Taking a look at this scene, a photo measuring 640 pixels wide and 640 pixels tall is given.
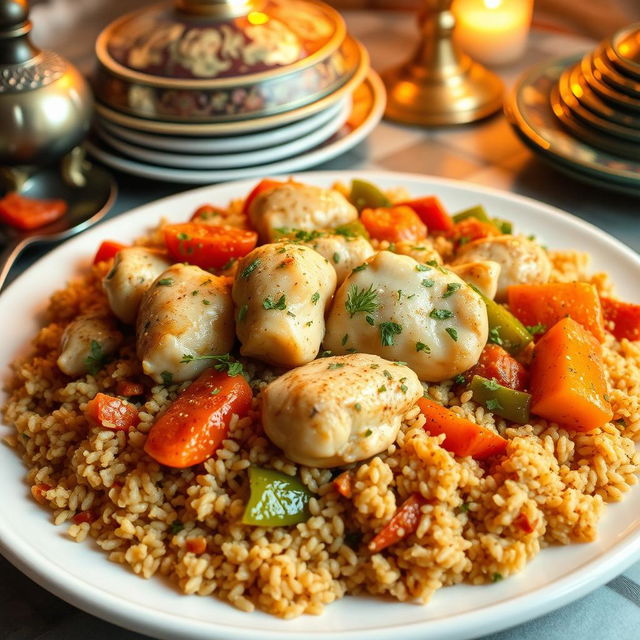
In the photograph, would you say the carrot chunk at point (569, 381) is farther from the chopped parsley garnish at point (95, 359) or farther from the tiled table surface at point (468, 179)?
the chopped parsley garnish at point (95, 359)

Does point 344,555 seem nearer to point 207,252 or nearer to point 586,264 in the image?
point 207,252

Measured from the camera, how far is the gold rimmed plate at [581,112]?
368cm

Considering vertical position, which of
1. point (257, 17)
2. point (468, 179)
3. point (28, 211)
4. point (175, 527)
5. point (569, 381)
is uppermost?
point (257, 17)

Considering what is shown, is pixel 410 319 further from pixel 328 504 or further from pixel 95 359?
pixel 95 359

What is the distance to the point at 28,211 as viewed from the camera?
3.46 meters

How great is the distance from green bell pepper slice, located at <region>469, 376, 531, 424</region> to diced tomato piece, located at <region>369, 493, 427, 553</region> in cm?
41

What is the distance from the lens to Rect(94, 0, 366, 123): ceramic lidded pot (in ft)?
12.0

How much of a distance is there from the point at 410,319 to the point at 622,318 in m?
0.90

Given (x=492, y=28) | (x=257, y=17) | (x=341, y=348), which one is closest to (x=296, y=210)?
(x=341, y=348)

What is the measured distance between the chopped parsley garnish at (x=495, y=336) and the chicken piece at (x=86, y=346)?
1161 mm

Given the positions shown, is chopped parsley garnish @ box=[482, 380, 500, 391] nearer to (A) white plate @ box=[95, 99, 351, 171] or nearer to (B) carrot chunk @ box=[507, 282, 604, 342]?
(B) carrot chunk @ box=[507, 282, 604, 342]

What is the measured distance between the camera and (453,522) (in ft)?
6.47

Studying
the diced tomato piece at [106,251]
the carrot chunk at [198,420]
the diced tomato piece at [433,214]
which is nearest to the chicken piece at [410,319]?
the carrot chunk at [198,420]

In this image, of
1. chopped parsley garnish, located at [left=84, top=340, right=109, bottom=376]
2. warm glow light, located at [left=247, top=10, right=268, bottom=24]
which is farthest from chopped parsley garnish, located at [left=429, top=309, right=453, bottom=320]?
warm glow light, located at [left=247, top=10, right=268, bottom=24]
